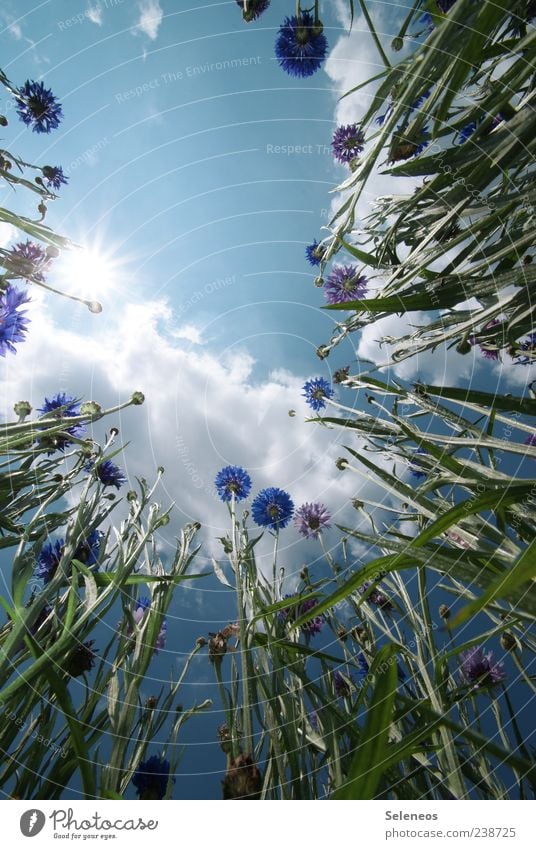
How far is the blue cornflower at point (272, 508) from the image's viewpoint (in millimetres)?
1415

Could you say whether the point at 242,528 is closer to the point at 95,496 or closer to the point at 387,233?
the point at 95,496

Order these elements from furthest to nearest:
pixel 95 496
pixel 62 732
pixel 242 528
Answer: pixel 242 528 → pixel 95 496 → pixel 62 732

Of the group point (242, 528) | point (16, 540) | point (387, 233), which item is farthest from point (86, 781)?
point (387, 233)

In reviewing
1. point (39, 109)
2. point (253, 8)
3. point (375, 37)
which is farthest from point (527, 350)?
point (39, 109)

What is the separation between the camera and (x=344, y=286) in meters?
1.34

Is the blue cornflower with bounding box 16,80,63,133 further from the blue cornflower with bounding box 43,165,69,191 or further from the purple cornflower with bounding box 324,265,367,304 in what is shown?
the purple cornflower with bounding box 324,265,367,304

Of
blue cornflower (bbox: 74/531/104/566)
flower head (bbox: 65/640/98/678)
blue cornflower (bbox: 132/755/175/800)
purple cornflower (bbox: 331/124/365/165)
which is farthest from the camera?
purple cornflower (bbox: 331/124/365/165)

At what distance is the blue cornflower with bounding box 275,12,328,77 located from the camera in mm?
1022

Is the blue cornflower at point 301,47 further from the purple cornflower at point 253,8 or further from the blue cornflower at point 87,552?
the blue cornflower at point 87,552

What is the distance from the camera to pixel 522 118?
43 cm

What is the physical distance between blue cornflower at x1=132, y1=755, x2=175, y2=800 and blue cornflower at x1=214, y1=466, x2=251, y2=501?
953 mm

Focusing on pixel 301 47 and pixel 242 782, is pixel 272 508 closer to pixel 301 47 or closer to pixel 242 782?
pixel 242 782

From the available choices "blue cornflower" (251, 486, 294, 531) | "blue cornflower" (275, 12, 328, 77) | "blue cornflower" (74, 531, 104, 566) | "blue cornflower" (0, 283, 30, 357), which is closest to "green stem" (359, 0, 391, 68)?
"blue cornflower" (275, 12, 328, 77)

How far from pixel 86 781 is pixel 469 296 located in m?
0.66
